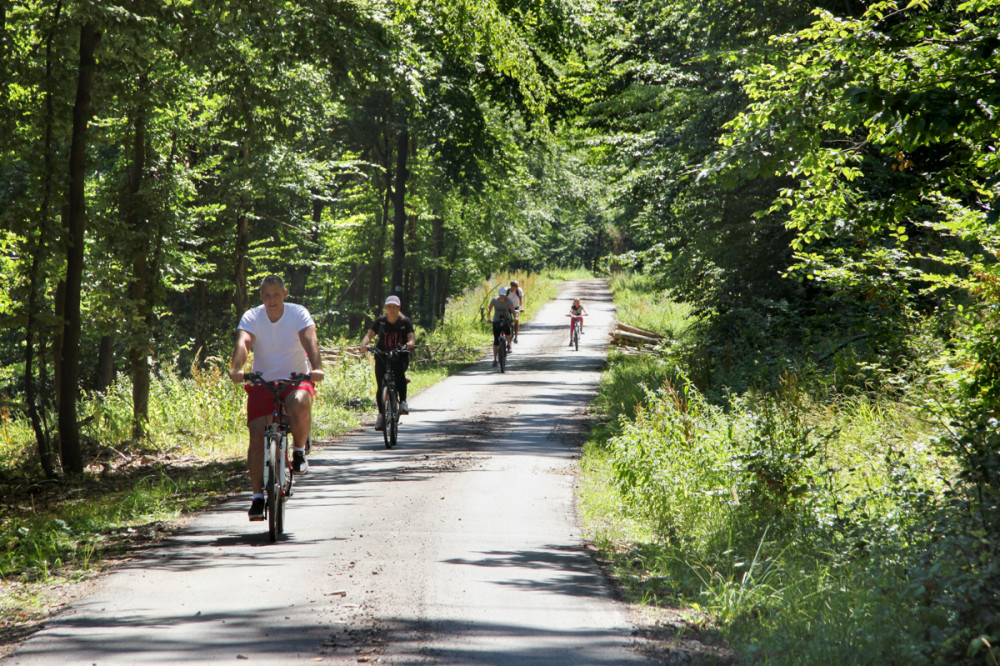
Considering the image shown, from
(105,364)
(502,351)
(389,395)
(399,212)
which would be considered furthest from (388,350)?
(399,212)

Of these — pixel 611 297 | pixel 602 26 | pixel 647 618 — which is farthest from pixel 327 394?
pixel 611 297

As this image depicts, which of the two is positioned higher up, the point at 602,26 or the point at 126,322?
the point at 602,26

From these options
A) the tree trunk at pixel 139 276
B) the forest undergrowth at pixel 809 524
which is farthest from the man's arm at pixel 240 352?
the tree trunk at pixel 139 276

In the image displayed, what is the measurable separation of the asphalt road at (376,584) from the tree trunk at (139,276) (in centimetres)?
438

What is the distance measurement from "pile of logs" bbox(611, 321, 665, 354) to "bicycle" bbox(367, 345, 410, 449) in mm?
16152

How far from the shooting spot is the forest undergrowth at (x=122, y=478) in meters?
7.31

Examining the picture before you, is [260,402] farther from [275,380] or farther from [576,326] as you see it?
[576,326]

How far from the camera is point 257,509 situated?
7.92 metres

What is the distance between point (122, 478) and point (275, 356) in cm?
531

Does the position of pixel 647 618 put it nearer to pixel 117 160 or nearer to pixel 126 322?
pixel 126 322

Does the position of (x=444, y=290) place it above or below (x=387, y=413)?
above

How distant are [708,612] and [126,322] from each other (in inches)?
455

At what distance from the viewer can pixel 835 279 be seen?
11.2 metres

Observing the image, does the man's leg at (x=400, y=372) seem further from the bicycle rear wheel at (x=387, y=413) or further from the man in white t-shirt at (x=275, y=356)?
the man in white t-shirt at (x=275, y=356)
